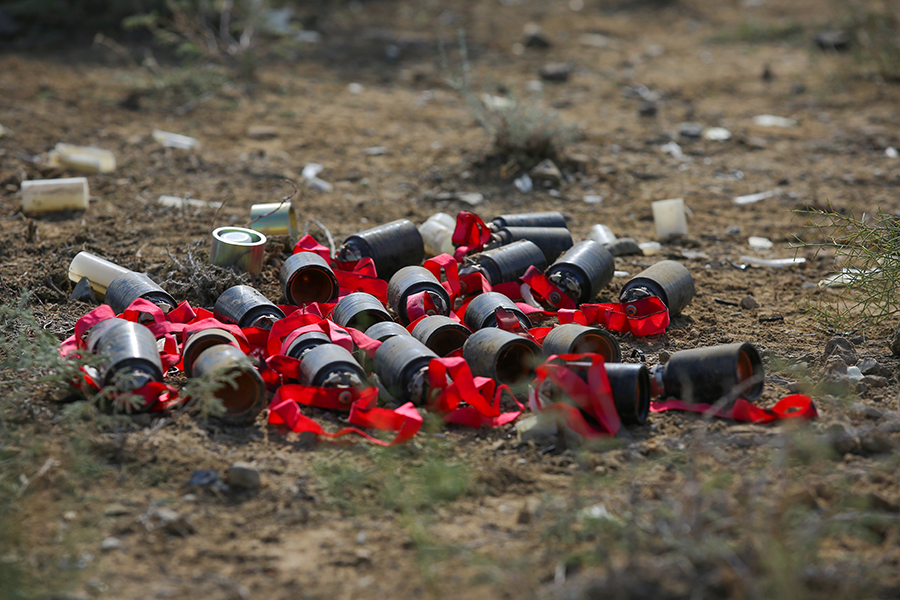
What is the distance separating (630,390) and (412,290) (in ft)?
3.90

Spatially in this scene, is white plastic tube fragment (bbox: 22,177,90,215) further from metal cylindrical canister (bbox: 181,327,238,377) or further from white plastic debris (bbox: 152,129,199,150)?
metal cylindrical canister (bbox: 181,327,238,377)

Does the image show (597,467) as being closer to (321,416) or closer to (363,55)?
(321,416)

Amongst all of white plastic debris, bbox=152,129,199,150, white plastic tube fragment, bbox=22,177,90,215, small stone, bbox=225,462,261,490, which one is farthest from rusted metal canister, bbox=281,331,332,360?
white plastic debris, bbox=152,129,199,150

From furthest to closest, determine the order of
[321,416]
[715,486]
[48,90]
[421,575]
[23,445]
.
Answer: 1. [48,90]
2. [321,416]
3. [23,445]
4. [715,486]
5. [421,575]

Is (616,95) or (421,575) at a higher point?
(616,95)

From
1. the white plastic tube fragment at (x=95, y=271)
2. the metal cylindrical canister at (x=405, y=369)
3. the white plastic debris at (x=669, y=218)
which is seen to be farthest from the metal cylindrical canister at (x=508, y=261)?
the white plastic tube fragment at (x=95, y=271)

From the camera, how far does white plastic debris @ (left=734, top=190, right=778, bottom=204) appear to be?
218 inches

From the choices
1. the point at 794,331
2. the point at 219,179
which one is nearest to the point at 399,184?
the point at 219,179

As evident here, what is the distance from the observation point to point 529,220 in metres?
4.42

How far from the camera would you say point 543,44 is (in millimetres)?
9523

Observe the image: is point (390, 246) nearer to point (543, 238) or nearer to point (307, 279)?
point (307, 279)

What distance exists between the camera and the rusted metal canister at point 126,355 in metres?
2.78

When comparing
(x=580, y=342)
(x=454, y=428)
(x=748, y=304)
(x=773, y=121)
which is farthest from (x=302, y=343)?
(x=773, y=121)

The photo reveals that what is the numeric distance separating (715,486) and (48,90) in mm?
7378
